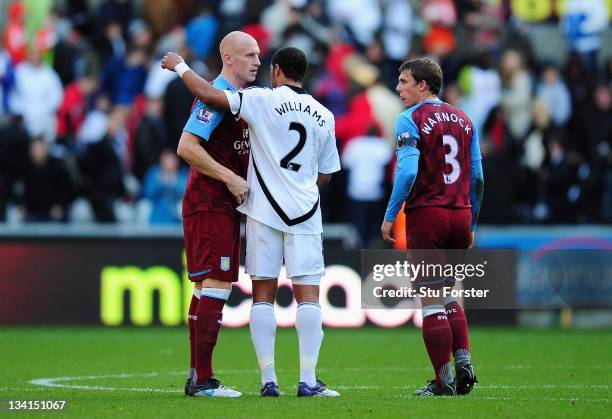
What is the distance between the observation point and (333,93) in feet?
69.1

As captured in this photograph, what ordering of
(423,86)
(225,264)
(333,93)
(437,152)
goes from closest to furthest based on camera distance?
(225,264) → (437,152) → (423,86) → (333,93)

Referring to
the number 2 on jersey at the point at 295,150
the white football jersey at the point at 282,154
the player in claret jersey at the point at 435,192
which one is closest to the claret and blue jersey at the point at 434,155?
the player in claret jersey at the point at 435,192

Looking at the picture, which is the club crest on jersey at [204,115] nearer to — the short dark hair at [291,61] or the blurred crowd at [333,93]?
the short dark hair at [291,61]

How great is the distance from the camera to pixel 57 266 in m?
18.4

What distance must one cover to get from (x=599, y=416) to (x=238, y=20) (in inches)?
596

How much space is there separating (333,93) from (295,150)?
11281 millimetres

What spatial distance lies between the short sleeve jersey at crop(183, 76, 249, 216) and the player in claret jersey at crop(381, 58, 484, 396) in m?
1.10

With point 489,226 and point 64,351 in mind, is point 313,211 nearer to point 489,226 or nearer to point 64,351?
point 64,351

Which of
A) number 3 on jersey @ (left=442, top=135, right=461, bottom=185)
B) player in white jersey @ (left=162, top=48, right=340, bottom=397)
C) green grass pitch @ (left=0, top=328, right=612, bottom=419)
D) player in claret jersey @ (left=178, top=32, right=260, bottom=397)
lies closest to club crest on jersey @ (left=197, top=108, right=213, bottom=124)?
player in claret jersey @ (left=178, top=32, right=260, bottom=397)

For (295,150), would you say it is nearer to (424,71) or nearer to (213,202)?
(213,202)

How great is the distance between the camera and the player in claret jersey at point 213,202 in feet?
32.2

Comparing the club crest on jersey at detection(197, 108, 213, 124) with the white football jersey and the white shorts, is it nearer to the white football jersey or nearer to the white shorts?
the white football jersey

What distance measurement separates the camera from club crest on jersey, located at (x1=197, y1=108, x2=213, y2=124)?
9805 mm

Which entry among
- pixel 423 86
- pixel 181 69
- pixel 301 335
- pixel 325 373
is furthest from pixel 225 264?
pixel 325 373
